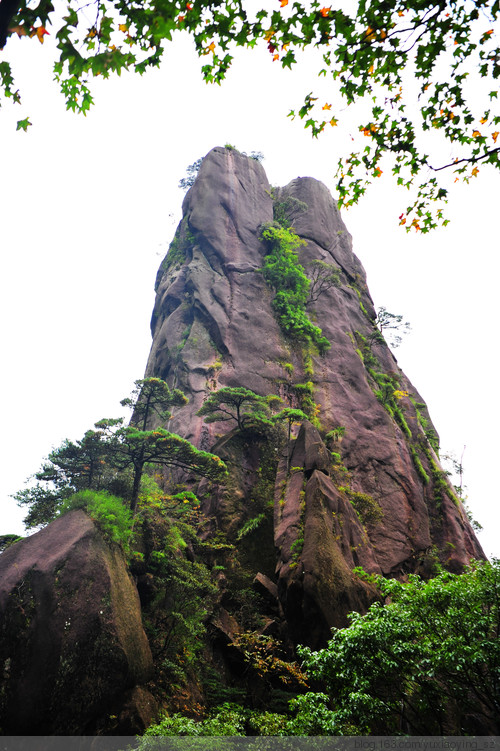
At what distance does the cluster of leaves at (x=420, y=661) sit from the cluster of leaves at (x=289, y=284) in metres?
17.5

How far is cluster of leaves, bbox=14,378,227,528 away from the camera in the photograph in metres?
11.3

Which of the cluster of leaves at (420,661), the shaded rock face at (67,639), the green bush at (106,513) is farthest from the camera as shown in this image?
the green bush at (106,513)

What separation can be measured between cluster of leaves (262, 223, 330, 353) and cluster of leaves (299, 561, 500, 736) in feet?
57.4

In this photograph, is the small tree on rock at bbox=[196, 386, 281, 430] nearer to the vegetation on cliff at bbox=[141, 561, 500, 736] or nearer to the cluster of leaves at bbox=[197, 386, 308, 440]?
the cluster of leaves at bbox=[197, 386, 308, 440]

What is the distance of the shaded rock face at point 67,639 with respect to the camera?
22.1 feet

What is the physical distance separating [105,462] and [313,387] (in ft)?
40.1

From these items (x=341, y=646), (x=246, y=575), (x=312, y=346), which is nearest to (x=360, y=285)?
(x=312, y=346)

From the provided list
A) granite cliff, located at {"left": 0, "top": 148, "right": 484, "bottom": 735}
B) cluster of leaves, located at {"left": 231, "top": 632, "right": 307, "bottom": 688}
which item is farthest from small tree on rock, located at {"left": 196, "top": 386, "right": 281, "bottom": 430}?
cluster of leaves, located at {"left": 231, "top": 632, "right": 307, "bottom": 688}

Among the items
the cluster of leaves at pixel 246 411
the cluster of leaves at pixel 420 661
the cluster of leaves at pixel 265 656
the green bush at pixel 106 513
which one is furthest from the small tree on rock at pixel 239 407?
the cluster of leaves at pixel 420 661

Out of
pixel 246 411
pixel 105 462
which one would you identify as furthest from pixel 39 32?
pixel 246 411

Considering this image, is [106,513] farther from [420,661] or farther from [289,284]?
[289,284]

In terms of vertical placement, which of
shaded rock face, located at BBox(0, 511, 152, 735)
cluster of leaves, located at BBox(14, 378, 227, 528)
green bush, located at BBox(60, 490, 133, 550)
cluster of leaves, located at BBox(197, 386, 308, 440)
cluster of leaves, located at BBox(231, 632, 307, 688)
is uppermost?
cluster of leaves, located at BBox(197, 386, 308, 440)

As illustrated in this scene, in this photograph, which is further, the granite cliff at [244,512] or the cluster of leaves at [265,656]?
the cluster of leaves at [265,656]

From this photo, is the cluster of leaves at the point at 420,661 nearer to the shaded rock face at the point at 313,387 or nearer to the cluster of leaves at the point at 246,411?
the shaded rock face at the point at 313,387
